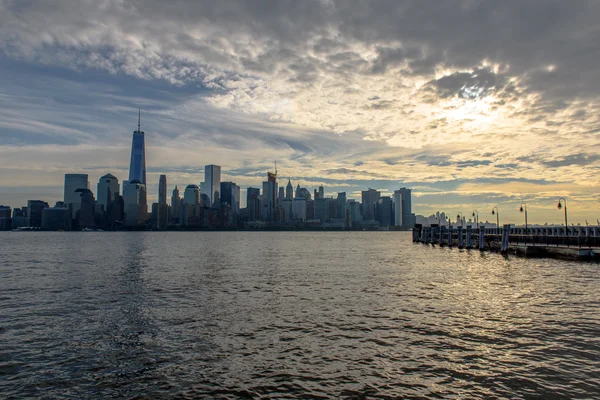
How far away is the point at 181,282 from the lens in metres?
44.9

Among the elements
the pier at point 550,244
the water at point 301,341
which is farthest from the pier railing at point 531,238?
the water at point 301,341

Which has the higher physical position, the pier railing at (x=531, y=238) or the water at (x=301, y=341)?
the pier railing at (x=531, y=238)

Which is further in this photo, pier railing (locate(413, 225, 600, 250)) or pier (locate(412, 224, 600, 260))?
pier railing (locate(413, 225, 600, 250))

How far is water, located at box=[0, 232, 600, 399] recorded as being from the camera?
1600 cm

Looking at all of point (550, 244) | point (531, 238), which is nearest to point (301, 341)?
point (550, 244)

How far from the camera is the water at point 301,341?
16000mm

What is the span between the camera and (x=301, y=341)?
855 inches

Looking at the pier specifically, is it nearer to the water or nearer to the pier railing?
the pier railing

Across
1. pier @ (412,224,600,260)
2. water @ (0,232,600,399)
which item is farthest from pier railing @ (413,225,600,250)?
water @ (0,232,600,399)

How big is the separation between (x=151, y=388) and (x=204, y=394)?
223cm

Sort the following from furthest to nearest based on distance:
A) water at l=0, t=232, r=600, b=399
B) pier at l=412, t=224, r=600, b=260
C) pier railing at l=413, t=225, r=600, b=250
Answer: pier railing at l=413, t=225, r=600, b=250
pier at l=412, t=224, r=600, b=260
water at l=0, t=232, r=600, b=399

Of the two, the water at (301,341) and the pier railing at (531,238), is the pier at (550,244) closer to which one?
the pier railing at (531,238)

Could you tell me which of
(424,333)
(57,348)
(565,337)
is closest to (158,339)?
(57,348)

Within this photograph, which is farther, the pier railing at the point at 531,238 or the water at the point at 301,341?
the pier railing at the point at 531,238
